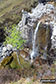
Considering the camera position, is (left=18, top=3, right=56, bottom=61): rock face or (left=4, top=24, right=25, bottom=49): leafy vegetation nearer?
(left=4, top=24, right=25, bottom=49): leafy vegetation

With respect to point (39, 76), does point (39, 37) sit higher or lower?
higher

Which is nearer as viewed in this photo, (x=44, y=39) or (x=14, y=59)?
(x=44, y=39)

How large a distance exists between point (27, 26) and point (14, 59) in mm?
5301

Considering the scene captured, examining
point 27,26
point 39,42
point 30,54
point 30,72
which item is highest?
point 27,26

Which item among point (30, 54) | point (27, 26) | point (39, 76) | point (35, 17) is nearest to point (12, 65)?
point (30, 54)

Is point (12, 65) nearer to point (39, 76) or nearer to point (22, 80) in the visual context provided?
point (22, 80)

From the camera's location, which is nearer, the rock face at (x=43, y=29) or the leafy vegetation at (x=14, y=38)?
the leafy vegetation at (x=14, y=38)

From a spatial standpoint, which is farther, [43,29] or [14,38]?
[43,29]

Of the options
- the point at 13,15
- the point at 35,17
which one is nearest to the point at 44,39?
the point at 35,17

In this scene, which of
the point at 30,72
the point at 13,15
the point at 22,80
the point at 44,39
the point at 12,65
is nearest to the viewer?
the point at 22,80

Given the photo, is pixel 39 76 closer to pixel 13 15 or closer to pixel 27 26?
pixel 27 26

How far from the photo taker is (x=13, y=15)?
29.0 m

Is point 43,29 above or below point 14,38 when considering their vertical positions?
below

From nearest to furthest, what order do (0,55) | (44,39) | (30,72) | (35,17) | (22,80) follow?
(22,80) < (30,72) < (44,39) < (35,17) < (0,55)
